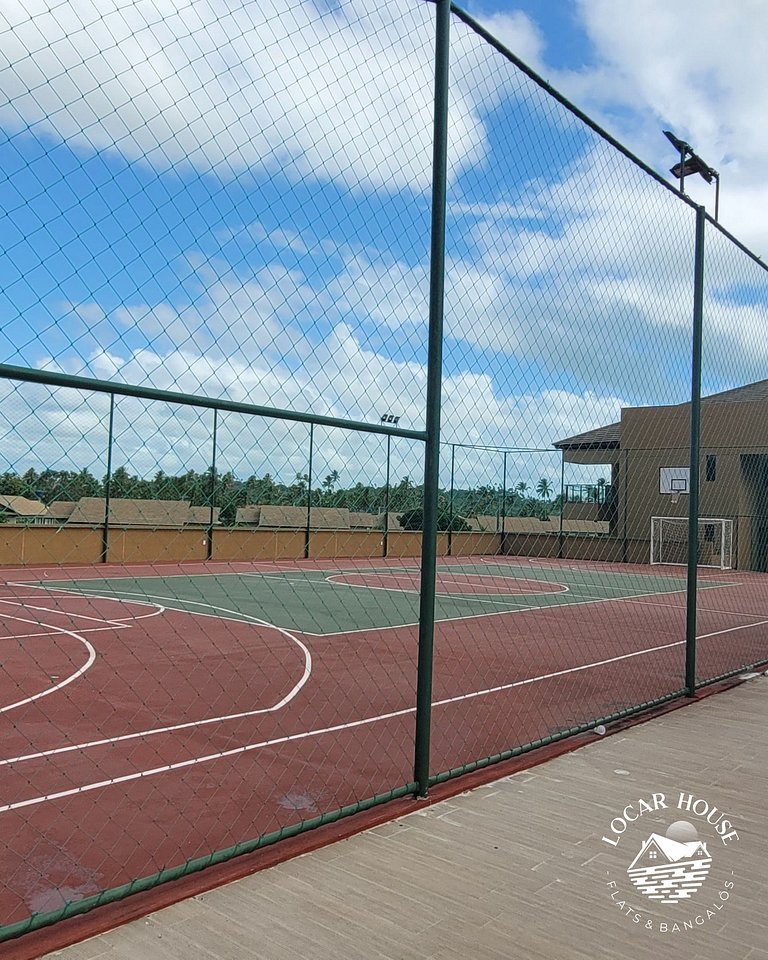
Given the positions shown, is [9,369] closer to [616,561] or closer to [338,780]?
[338,780]

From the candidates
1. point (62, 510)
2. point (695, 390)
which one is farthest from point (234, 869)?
point (695, 390)

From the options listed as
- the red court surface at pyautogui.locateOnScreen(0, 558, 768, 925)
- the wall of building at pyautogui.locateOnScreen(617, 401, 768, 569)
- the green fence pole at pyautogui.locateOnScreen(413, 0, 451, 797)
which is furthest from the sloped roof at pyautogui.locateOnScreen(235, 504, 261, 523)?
the wall of building at pyautogui.locateOnScreen(617, 401, 768, 569)

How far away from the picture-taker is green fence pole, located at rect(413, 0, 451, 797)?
4207 millimetres

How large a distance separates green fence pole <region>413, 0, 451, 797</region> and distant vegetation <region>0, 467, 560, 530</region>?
0.93ft

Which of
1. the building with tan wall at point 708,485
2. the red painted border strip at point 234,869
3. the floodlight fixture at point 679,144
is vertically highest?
the floodlight fixture at point 679,144

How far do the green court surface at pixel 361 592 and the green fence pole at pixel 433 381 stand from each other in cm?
751

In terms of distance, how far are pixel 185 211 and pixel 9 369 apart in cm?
81

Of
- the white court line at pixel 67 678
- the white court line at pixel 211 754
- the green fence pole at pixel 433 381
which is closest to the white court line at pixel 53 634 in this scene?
the white court line at pixel 67 678

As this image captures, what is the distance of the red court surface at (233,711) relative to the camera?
423cm

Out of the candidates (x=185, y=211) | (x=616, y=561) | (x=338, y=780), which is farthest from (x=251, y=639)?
(x=616, y=561)

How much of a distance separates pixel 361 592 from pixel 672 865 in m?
15.7

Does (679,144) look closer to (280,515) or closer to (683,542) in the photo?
(280,515)

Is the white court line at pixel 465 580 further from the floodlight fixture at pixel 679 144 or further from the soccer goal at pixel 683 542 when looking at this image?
the floodlight fixture at pixel 679 144

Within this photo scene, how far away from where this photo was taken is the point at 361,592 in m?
19.2
